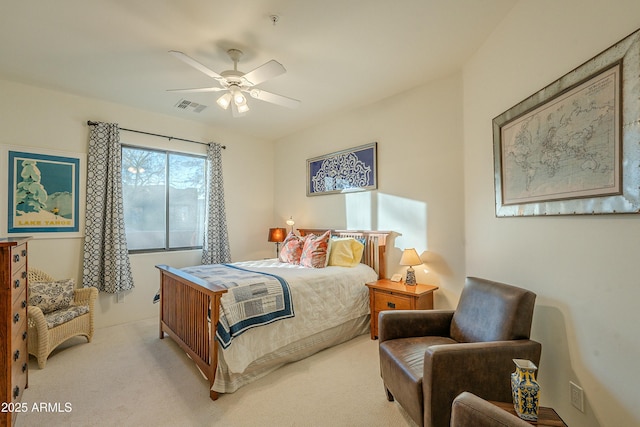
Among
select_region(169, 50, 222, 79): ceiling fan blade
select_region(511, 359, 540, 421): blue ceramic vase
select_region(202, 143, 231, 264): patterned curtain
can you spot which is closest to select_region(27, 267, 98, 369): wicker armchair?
select_region(202, 143, 231, 264): patterned curtain

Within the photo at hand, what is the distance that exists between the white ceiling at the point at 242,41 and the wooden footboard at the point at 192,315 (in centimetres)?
208

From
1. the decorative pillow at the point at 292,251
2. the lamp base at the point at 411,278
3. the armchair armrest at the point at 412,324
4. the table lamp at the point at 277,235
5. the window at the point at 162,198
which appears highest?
the window at the point at 162,198

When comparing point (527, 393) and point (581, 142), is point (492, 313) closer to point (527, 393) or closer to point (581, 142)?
point (527, 393)

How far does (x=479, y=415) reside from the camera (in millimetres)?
1073

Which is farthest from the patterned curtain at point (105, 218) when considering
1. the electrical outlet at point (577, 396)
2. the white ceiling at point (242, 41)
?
the electrical outlet at point (577, 396)

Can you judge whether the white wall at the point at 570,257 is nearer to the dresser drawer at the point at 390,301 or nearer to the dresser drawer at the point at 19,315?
the dresser drawer at the point at 390,301

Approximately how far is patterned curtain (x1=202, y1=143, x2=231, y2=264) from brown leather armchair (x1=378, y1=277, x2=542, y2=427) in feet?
10.6

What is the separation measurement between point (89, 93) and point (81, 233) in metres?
1.71

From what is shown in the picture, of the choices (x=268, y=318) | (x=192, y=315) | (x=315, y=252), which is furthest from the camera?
(x=315, y=252)

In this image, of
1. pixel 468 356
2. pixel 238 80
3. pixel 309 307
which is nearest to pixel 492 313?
pixel 468 356

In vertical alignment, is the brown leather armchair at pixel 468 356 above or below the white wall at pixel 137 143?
below

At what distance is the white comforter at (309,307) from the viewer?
91.6 inches

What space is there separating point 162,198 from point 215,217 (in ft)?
2.61

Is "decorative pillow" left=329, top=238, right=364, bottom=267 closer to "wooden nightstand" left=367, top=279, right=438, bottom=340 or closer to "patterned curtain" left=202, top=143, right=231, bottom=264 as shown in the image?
"wooden nightstand" left=367, top=279, right=438, bottom=340
